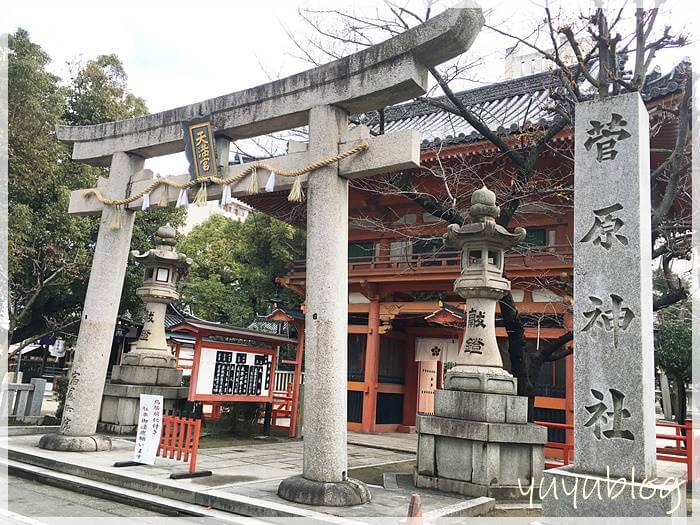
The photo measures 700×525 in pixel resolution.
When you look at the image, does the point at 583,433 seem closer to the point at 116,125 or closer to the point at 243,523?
the point at 243,523

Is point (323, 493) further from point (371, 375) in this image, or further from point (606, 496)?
point (371, 375)

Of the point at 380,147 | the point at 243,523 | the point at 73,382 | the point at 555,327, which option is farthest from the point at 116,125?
the point at 555,327

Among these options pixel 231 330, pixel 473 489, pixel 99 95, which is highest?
pixel 99 95

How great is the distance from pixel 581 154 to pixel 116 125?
7.97 meters

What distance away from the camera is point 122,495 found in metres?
6.78

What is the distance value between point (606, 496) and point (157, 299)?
10.3 meters

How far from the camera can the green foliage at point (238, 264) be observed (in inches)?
896

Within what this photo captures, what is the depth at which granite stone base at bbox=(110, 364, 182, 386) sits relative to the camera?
39.4 ft

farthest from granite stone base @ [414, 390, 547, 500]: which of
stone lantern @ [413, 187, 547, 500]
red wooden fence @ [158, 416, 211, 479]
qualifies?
red wooden fence @ [158, 416, 211, 479]

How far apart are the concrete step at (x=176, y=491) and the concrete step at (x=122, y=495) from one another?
8 cm

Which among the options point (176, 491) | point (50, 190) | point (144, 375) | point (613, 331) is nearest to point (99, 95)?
point (50, 190)

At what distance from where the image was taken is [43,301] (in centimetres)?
1719

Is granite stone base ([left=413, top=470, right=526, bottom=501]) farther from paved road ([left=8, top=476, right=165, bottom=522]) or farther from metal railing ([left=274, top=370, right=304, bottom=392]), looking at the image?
metal railing ([left=274, top=370, right=304, bottom=392])

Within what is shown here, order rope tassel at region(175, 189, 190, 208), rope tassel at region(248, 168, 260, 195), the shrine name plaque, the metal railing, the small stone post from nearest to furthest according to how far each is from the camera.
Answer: rope tassel at region(248, 168, 260, 195) < rope tassel at region(175, 189, 190, 208) < the small stone post < the shrine name plaque < the metal railing
